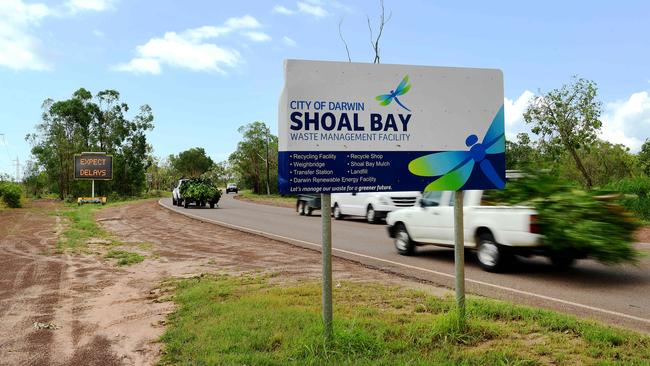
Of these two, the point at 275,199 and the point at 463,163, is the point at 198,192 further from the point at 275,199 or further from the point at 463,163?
the point at 463,163

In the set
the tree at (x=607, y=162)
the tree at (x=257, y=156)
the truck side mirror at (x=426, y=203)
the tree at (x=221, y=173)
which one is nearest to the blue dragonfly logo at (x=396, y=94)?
the truck side mirror at (x=426, y=203)

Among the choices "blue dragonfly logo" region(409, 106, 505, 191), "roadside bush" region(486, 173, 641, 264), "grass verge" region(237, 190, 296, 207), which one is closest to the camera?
"blue dragonfly logo" region(409, 106, 505, 191)

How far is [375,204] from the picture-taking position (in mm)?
21703

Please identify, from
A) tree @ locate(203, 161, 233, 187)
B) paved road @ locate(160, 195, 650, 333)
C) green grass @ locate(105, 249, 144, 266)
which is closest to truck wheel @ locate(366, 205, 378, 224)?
paved road @ locate(160, 195, 650, 333)

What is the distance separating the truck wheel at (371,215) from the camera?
71.6ft

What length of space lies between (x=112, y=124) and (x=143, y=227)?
5946 centimetres

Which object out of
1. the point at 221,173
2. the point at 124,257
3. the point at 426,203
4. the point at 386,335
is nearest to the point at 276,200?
the point at 124,257

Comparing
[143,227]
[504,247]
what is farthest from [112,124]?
[504,247]

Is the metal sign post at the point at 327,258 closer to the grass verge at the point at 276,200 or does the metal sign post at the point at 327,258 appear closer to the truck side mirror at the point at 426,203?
the truck side mirror at the point at 426,203

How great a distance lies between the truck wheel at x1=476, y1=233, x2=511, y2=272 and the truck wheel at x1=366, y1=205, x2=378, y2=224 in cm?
1182

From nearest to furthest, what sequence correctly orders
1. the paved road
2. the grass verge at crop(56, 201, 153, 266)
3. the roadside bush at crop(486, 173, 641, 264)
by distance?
1. the paved road
2. the roadside bush at crop(486, 173, 641, 264)
3. the grass verge at crop(56, 201, 153, 266)

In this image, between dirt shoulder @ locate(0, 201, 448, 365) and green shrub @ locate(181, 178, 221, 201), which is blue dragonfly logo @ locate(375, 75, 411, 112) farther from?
green shrub @ locate(181, 178, 221, 201)

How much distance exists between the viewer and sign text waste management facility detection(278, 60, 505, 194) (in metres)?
4.95

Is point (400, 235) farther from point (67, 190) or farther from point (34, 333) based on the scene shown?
point (67, 190)
